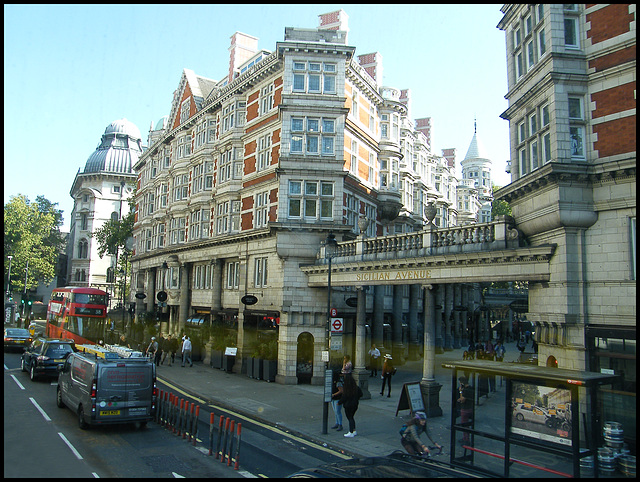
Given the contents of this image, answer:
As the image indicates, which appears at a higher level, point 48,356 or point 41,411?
point 48,356

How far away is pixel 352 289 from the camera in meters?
28.3

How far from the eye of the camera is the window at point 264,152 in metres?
29.2

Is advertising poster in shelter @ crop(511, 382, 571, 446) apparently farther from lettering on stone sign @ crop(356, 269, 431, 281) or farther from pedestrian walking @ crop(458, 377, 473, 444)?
lettering on stone sign @ crop(356, 269, 431, 281)

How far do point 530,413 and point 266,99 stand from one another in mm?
24311

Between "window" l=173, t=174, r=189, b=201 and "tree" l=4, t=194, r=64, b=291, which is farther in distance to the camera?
"tree" l=4, t=194, r=64, b=291

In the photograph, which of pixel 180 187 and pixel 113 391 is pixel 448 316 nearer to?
pixel 180 187

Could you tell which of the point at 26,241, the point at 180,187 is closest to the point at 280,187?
the point at 180,187

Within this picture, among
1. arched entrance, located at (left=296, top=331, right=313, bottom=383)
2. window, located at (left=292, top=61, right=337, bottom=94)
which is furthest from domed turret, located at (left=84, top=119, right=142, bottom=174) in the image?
arched entrance, located at (left=296, top=331, right=313, bottom=383)

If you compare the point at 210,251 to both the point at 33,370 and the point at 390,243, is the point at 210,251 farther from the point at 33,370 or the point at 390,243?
the point at 390,243

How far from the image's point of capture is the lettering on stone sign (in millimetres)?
18369

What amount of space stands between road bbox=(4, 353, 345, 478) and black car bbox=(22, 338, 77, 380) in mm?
4712

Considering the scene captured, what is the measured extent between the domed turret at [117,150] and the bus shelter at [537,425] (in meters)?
84.3

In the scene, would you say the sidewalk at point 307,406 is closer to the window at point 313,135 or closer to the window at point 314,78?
the window at point 313,135

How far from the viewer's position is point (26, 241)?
202 feet
